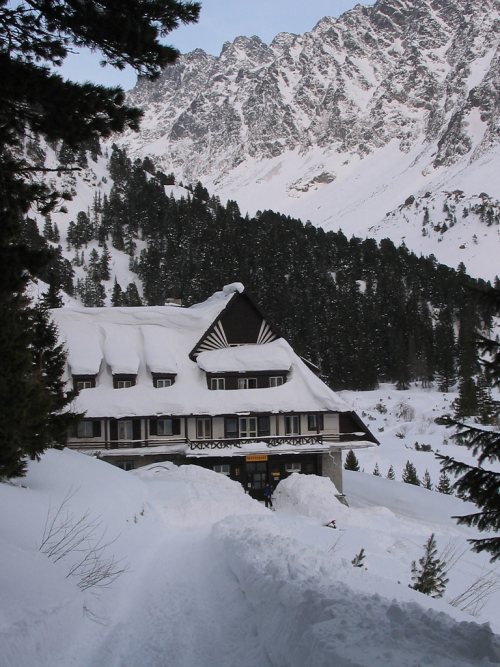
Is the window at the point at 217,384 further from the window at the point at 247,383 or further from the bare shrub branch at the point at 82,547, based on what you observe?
the bare shrub branch at the point at 82,547

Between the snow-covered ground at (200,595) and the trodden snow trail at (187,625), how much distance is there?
0.08ft

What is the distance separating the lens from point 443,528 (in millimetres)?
23281

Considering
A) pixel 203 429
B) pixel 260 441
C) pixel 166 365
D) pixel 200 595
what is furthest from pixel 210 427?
pixel 200 595

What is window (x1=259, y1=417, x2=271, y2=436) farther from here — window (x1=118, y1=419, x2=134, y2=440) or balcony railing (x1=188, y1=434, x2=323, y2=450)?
window (x1=118, y1=419, x2=134, y2=440)

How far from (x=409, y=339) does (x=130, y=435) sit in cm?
6015

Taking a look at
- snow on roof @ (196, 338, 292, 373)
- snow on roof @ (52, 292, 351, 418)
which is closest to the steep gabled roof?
snow on roof @ (52, 292, 351, 418)

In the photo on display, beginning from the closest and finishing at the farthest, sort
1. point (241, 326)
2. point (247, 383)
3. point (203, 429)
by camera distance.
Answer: point (203, 429)
point (247, 383)
point (241, 326)

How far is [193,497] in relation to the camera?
17.1 m

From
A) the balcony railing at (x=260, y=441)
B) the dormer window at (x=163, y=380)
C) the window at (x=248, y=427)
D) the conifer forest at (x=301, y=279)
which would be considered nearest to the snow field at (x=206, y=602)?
the balcony railing at (x=260, y=441)

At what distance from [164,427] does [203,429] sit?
214cm

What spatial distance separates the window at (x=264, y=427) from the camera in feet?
92.5

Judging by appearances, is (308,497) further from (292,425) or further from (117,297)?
(117,297)

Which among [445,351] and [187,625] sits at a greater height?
[445,351]

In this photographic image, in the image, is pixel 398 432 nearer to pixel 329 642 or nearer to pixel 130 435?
pixel 130 435
